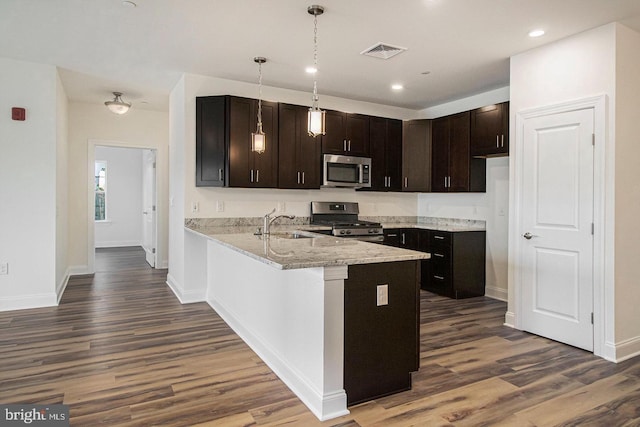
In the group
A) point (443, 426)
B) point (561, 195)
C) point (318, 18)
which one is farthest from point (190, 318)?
point (561, 195)

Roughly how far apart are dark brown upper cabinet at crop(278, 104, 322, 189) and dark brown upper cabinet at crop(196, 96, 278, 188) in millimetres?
287

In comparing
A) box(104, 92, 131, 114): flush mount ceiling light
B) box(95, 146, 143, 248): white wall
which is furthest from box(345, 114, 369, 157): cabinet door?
box(95, 146, 143, 248): white wall

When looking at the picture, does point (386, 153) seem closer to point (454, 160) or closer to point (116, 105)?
point (454, 160)

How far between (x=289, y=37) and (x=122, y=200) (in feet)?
26.4

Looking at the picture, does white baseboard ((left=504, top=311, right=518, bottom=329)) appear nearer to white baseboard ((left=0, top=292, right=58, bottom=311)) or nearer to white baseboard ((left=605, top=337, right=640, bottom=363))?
white baseboard ((left=605, top=337, right=640, bottom=363))

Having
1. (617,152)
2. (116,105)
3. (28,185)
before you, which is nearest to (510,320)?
(617,152)

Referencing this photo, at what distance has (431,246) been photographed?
5.17 m

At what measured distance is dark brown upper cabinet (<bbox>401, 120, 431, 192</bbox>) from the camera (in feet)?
18.2

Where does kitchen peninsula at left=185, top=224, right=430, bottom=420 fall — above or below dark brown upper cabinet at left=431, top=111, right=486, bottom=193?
below

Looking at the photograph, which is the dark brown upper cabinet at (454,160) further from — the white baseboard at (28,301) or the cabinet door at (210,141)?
the white baseboard at (28,301)

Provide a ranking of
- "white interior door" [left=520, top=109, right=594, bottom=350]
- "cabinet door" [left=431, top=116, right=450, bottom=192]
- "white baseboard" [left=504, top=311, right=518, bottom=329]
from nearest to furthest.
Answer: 1. "white interior door" [left=520, top=109, right=594, bottom=350]
2. "white baseboard" [left=504, top=311, right=518, bottom=329]
3. "cabinet door" [left=431, top=116, right=450, bottom=192]

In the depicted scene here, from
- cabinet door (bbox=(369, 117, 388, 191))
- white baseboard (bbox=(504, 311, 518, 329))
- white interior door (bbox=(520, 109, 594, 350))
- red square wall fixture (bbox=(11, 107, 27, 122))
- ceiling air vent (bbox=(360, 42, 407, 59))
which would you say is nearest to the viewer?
white interior door (bbox=(520, 109, 594, 350))

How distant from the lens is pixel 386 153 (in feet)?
18.4

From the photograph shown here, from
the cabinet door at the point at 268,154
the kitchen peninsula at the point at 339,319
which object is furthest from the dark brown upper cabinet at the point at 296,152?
the kitchen peninsula at the point at 339,319
